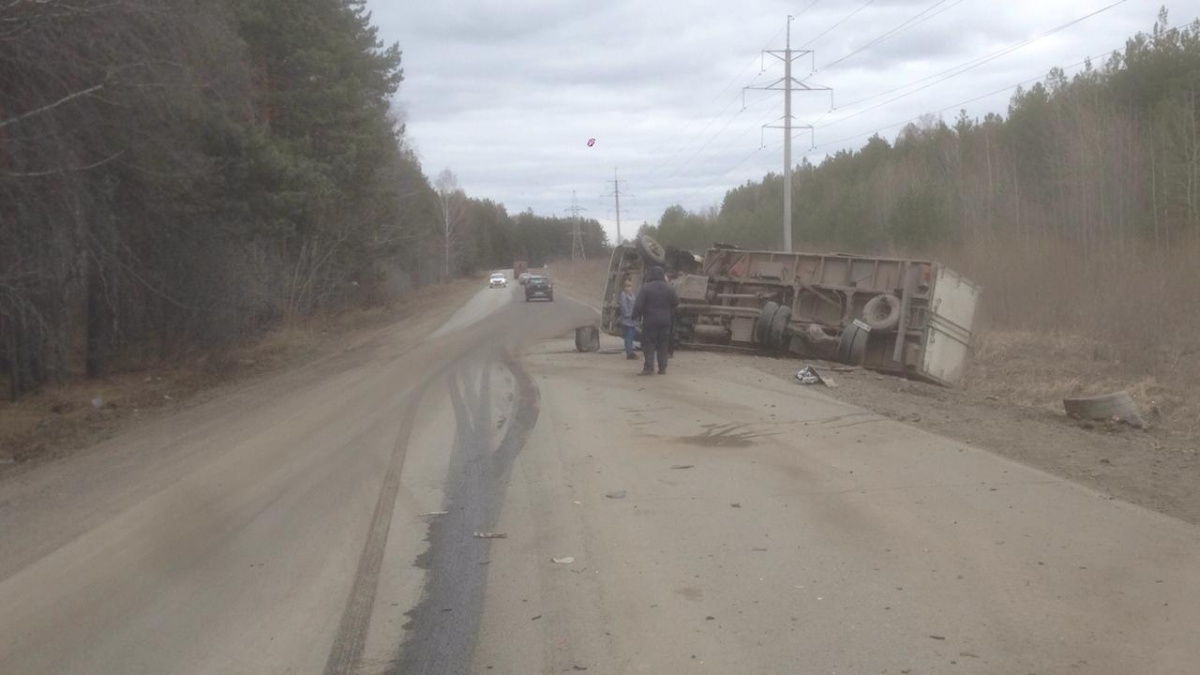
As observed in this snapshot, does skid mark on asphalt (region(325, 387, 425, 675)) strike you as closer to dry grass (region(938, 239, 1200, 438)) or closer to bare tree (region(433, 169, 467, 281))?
dry grass (region(938, 239, 1200, 438))

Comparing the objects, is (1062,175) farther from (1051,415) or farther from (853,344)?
(1051,415)

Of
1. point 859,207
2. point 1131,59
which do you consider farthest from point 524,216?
point 1131,59

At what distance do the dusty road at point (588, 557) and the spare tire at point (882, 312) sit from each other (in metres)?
8.20

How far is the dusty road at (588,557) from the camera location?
19.0 feet

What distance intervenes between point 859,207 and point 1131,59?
1634 centimetres

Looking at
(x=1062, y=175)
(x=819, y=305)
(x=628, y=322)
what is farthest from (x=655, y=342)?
(x=1062, y=175)

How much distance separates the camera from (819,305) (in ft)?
76.0

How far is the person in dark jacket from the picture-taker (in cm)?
1848

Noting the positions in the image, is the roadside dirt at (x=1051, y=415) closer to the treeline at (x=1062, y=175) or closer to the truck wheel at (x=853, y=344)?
the truck wheel at (x=853, y=344)

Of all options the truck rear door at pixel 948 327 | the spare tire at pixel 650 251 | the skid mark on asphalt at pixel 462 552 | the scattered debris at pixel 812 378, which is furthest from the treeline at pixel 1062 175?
the skid mark on asphalt at pixel 462 552

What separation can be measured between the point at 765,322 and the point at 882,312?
236 centimetres

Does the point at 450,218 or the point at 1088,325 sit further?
the point at 450,218

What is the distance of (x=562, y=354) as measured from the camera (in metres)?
23.9

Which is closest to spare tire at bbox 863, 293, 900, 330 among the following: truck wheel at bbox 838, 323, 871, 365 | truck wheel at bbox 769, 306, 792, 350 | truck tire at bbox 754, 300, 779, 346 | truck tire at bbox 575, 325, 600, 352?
truck wheel at bbox 838, 323, 871, 365
